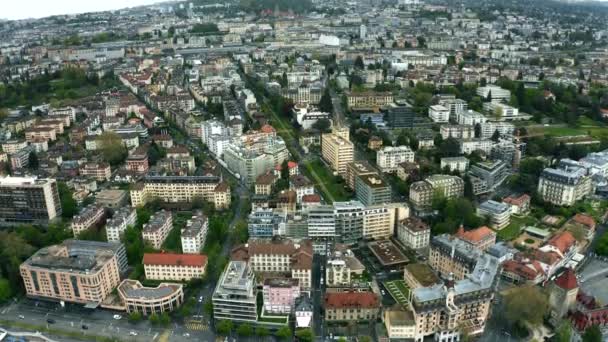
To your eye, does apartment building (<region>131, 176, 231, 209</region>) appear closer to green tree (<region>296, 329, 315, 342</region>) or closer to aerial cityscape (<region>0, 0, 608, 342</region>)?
aerial cityscape (<region>0, 0, 608, 342</region>)

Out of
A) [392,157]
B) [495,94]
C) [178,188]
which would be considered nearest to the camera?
[178,188]

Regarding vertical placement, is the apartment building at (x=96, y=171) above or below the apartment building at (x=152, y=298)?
above

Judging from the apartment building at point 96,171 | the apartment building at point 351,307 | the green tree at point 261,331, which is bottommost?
the green tree at point 261,331

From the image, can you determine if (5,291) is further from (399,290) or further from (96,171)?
(399,290)

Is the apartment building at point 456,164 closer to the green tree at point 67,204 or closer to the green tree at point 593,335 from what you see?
the green tree at point 593,335

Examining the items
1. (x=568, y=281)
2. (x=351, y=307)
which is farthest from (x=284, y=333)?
(x=568, y=281)

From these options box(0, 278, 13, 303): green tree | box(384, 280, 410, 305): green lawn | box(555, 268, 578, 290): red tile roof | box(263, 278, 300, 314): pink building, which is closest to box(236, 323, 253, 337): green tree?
box(263, 278, 300, 314): pink building

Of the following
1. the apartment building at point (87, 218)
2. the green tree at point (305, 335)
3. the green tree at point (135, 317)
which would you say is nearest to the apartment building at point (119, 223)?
the apartment building at point (87, 218)
